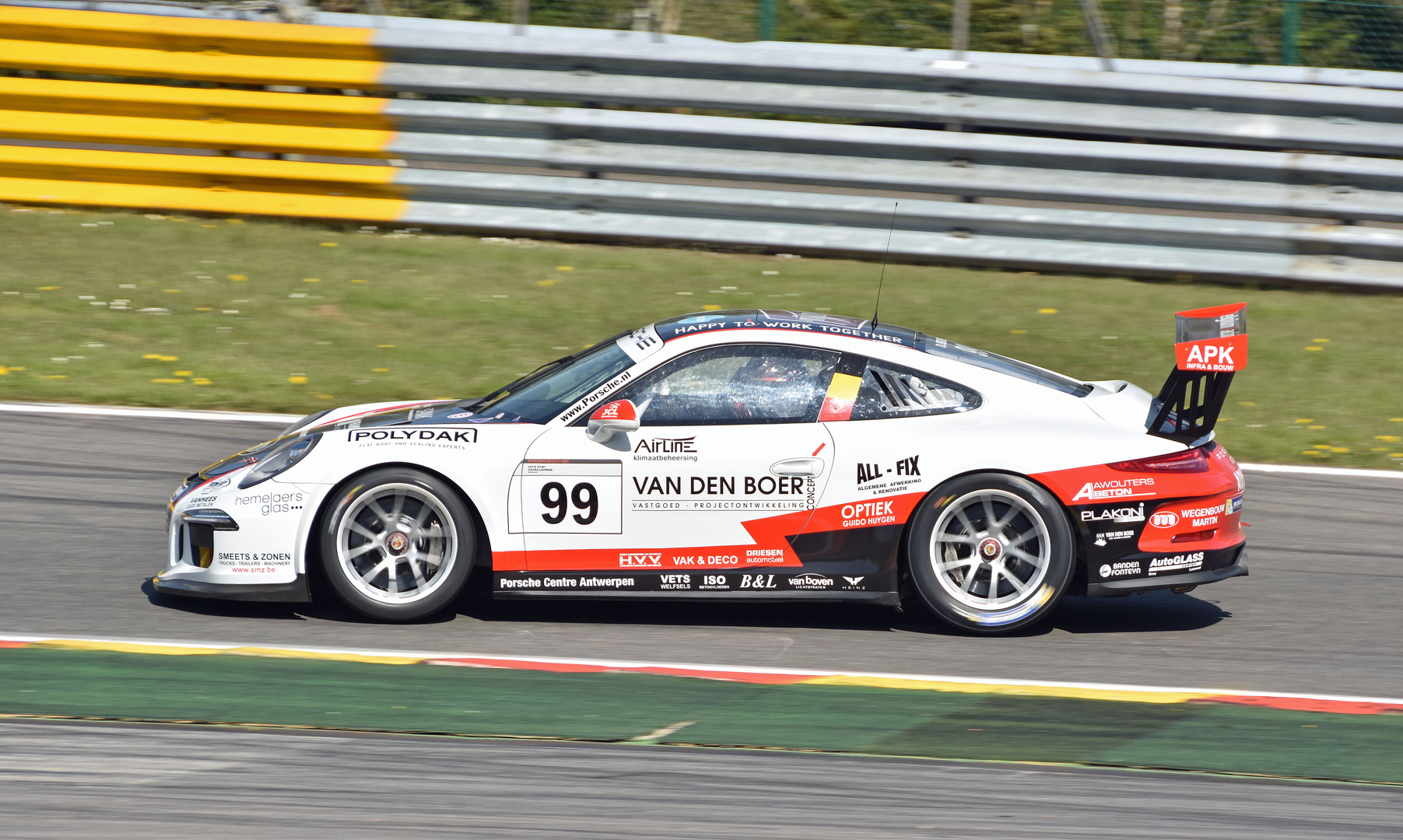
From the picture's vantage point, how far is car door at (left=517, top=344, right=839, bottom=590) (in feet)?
19.4

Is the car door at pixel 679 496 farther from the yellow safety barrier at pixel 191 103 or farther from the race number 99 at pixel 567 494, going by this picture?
the yellow safety barrier at pixel 191 103

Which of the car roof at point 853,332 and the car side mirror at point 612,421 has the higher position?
the car roof at point 853,332

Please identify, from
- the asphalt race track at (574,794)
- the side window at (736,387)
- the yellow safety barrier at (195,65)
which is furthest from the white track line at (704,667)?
the yellow safety barrier at (195,65)

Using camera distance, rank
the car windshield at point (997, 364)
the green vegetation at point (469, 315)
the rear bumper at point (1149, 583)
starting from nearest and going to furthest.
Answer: the rear bumper at point (1149, 583) → the car windshield at point (997, 364) → the green vegetation at point (469, 315)

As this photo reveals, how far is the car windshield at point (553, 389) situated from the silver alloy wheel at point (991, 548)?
1464 mm

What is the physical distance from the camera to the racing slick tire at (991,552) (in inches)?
234

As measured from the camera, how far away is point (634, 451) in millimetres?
5918

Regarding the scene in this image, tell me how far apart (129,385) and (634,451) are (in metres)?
4.67

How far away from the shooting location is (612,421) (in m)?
5.89

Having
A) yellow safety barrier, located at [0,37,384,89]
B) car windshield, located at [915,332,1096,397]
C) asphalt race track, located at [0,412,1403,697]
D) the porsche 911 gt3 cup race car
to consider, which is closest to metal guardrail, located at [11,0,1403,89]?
yellow safety barrier, located at [0,37,384,89]

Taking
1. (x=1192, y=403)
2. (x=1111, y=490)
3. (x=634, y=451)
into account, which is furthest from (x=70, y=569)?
(x=1192, y=403)

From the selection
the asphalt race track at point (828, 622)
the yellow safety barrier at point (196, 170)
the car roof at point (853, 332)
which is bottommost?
the asphalt race track at point (828, 622)

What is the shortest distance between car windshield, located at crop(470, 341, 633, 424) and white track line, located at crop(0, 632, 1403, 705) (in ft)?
3.21

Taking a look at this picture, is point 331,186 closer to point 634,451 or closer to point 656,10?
point 656,10
